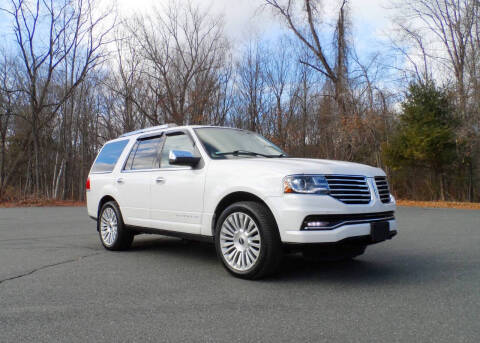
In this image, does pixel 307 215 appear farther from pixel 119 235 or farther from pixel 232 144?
pixel 119 235

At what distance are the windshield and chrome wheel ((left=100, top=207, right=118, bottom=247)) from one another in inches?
90.4

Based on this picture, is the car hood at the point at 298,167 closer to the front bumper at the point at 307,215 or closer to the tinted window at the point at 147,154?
the front bumper at the point at 307,215

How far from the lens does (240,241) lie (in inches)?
189

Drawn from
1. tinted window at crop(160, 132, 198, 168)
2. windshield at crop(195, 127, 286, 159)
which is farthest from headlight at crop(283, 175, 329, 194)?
tinted window at crop(160, 132, 198, 168)

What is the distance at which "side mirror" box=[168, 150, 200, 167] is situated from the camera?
206 inches

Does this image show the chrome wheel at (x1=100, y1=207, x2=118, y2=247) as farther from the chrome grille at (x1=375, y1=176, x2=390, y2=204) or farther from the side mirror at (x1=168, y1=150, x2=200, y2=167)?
the chrome grille at (x1=375, y1=176, x2=390, y2=204)

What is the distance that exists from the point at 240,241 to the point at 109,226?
321cm

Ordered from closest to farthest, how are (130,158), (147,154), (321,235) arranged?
(321,235)
(147,154)
(130,158)

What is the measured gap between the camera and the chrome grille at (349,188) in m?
4.48

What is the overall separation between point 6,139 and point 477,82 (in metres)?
30.2

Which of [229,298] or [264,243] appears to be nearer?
[229,298]

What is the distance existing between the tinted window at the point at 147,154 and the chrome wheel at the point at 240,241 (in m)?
1.88

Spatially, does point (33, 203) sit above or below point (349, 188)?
below

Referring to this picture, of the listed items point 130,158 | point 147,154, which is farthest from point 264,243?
point 130,158
